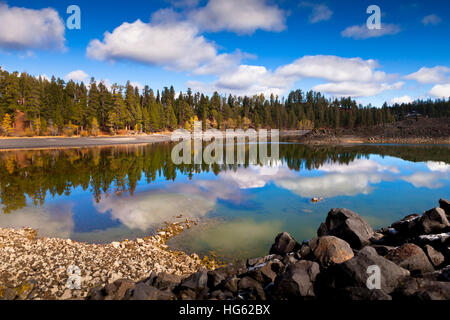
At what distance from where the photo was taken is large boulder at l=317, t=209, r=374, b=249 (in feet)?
29.5

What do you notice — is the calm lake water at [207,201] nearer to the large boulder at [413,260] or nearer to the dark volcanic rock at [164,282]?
the dark volcanic rock at [164,282]

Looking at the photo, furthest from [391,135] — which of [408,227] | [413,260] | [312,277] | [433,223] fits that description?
[312,277]

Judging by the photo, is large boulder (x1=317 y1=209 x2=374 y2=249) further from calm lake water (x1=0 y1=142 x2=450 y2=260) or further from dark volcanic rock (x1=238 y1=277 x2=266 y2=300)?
dark volcanic rock (x1=238 y1=277 x2=266 y2=300)

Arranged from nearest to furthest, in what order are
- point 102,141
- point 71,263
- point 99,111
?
point 71,263
point 102,141
point 99,111

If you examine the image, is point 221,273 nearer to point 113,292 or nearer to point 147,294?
point 147,294

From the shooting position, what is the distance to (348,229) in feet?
30.2

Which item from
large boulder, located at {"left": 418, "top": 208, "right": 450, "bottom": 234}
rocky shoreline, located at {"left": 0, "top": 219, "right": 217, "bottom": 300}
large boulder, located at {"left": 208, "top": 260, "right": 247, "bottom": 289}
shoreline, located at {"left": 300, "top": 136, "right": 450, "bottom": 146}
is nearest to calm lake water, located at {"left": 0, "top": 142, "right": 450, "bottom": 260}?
rocky shoreline, located at {"left": 0, "top": 219, "right": 217, "bottom": 300}

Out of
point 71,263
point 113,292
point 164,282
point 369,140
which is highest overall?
point 369,140

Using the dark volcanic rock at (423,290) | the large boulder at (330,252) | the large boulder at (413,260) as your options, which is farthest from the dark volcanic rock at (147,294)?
the large boulder at (413,260)

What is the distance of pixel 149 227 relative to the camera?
41.3 ft

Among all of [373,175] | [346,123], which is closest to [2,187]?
[373,175]

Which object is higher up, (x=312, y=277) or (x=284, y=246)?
(x=312, y=277)

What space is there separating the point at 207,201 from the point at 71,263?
32.8ft

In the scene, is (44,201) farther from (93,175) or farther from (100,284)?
(100,284)
